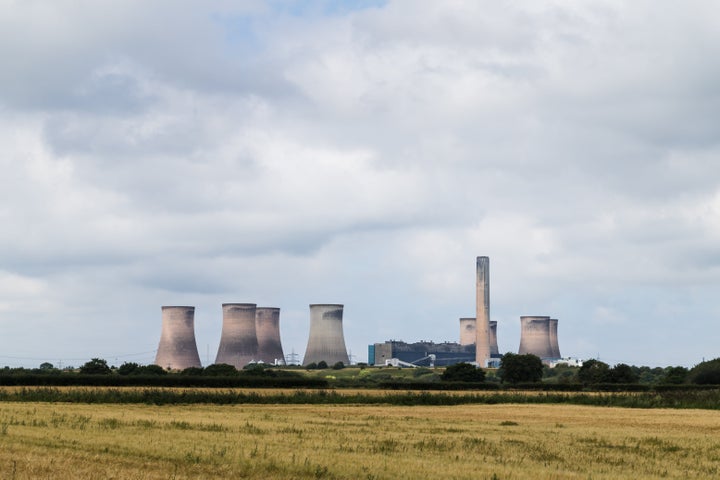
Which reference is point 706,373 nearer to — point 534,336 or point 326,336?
point 326,336

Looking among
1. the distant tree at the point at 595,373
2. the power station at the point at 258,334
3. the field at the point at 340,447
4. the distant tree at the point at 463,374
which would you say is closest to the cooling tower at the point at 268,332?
the power station at the point at 258,334

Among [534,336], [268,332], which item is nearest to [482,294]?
[534,336]

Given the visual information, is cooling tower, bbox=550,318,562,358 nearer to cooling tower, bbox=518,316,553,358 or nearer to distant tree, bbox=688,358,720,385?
cooling tower, bbox=518,316,553,358

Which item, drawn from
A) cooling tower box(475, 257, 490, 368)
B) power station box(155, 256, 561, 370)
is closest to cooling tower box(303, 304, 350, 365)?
power station box(155, 256, 561, 370)

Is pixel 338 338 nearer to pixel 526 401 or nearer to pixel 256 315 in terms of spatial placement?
pixel 256 315

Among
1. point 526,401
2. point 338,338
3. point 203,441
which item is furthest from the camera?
point 338,338

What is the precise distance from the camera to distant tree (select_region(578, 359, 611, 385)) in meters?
100

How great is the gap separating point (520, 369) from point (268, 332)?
5455 cm

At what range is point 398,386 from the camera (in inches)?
3145

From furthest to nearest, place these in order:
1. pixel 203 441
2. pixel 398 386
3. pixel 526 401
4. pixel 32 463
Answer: pixel 398 386, pixel 526 401, pixel 203 441, pixel 32 463

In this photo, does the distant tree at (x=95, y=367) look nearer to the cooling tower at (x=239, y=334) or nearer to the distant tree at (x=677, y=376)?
the cooling tower at (x=239, y=334)

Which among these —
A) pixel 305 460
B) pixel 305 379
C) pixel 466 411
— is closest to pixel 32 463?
pixel 305 460

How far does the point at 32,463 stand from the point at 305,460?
18.0ft

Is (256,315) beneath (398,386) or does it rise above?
above
